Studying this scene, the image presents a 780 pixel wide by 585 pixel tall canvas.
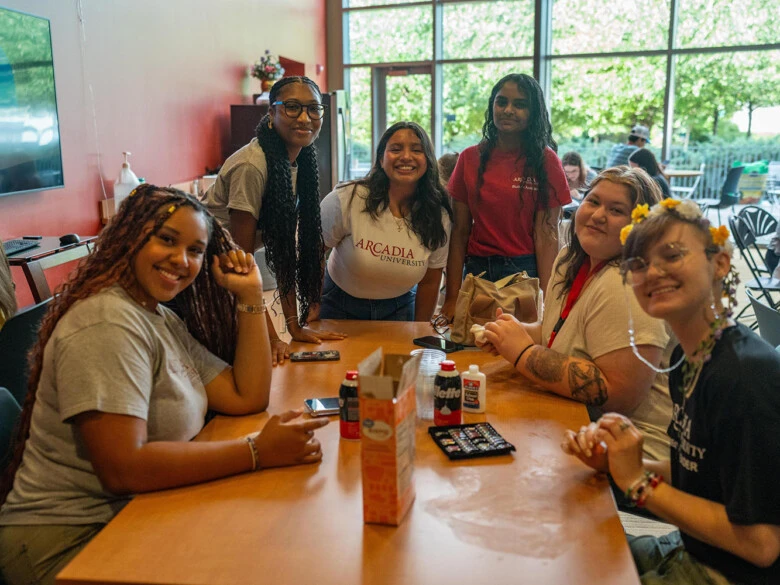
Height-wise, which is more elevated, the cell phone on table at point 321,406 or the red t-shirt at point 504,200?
the red t-shirt at point 504,200

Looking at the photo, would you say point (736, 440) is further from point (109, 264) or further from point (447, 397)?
point (109, 264)

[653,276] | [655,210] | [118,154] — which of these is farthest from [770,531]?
[118,154]

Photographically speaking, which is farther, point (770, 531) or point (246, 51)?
point (246, 51)

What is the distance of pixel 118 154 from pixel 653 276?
472cm

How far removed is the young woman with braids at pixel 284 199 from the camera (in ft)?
7.49

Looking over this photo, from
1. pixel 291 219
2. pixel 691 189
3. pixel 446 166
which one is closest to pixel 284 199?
pixel 291 219

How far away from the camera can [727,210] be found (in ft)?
28.5

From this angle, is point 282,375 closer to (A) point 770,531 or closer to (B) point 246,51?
(A) point 770,531

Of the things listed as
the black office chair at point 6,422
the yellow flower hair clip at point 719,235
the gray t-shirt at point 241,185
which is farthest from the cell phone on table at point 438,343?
the black office chair at point 6,422

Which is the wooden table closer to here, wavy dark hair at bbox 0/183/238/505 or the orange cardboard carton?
the orange cardboard carton

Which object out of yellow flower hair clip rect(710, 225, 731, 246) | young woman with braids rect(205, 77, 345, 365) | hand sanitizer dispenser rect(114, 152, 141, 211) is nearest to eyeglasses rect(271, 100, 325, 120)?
young woman with braids rect(205, 77, 345, 365)

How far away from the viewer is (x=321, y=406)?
1664 mm

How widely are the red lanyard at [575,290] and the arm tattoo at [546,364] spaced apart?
112 millimetres

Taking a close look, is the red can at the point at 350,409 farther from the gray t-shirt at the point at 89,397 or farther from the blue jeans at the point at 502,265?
the blue jeans at the point at 502,265
